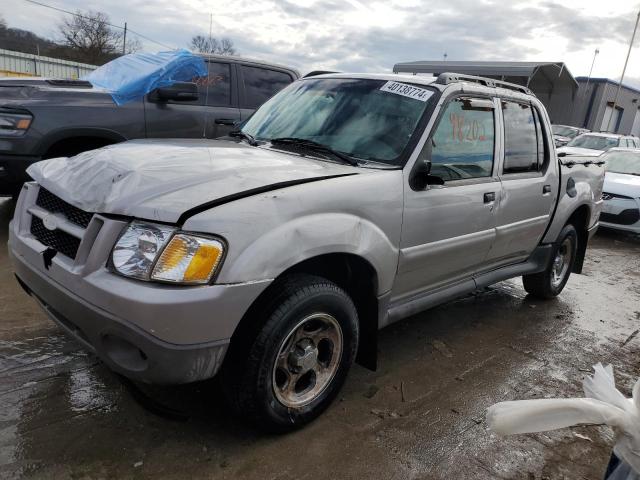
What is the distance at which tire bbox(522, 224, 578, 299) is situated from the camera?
16.6 feet

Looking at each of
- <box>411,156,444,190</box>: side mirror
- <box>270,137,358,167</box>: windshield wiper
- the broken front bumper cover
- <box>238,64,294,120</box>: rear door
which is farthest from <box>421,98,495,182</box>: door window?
<box>238,64,294,120</box>: rear door

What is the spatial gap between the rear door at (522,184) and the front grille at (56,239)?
278 cm

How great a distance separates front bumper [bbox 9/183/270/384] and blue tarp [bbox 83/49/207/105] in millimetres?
3694

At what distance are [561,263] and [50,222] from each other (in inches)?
188

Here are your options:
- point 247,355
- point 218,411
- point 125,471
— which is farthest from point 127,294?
point 218,411

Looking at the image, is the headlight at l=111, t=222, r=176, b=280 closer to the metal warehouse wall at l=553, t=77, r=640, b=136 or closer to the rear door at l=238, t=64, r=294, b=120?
the rear door at l=238, t=64, r=294, b=120

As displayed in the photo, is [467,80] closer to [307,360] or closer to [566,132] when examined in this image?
[307,360]

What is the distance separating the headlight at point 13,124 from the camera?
4984 mm

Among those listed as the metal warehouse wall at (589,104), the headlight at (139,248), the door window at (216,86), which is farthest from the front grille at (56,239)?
the metal warehouse wall at (589,104)

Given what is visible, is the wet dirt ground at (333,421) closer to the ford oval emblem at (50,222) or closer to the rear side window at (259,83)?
the ford oval emblem at (50,222)

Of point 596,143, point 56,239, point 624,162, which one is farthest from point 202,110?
point 596,143

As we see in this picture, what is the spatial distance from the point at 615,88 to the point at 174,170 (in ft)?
153

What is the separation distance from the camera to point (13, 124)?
5004 millimetres

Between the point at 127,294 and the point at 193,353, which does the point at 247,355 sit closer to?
the point at 193,353
